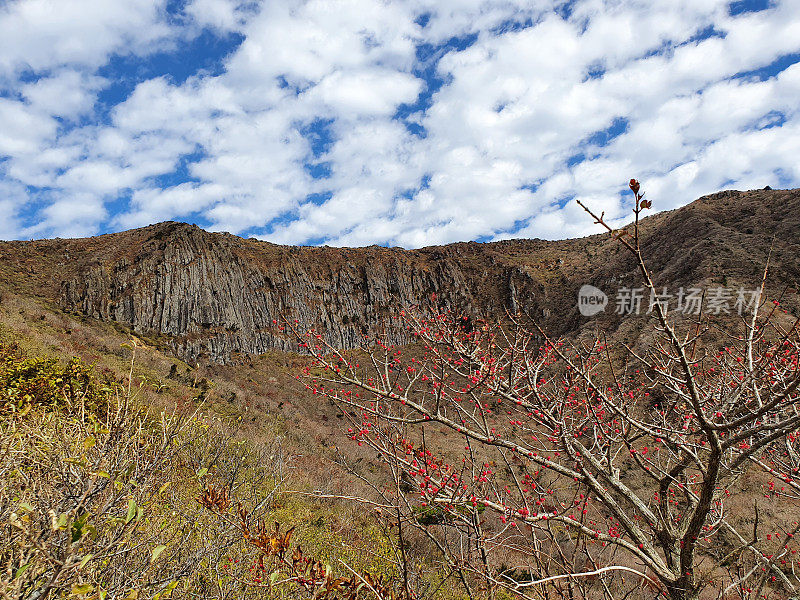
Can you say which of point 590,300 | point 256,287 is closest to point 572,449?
point 256,287

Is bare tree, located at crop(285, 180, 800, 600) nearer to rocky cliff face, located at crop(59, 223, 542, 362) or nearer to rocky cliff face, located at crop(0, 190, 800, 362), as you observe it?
rocky cliff face, located at crop(59, 223, 542, 362)

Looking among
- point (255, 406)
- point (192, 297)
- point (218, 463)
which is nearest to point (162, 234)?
point (192, 297)

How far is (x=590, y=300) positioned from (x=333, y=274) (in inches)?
1504

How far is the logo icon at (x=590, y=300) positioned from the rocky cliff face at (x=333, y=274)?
139 cm

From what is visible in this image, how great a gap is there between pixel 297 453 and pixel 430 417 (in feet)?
46.5

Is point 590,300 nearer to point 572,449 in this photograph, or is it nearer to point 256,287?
point 256,287

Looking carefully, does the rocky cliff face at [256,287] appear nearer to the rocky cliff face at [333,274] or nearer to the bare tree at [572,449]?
the rocky cliff face at [333,274]

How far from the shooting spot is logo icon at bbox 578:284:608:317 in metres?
48.6

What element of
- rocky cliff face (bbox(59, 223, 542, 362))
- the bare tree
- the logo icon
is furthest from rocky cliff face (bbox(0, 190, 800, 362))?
the bare tree

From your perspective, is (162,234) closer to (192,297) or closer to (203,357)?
(192,297)

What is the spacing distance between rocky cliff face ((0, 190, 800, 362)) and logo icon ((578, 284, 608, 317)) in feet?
4.55

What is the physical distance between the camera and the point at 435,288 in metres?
63.5

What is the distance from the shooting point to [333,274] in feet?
197

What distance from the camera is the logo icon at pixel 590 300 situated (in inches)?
1912
